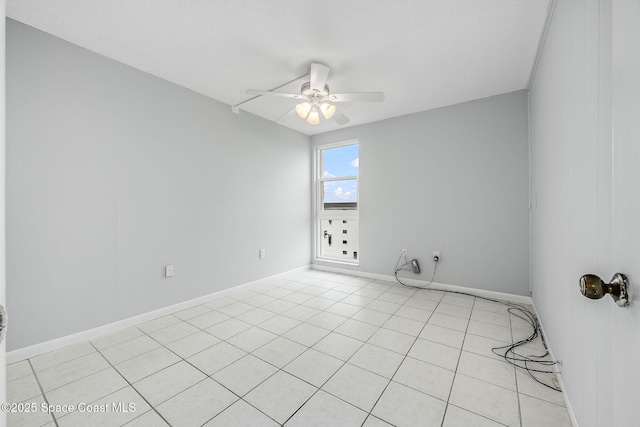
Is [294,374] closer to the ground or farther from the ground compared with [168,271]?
closer to the ground

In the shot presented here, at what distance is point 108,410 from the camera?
1.41 m

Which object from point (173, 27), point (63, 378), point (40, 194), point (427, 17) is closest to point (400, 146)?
point (427, 17)

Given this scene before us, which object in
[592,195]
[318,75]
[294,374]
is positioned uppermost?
[318,75]

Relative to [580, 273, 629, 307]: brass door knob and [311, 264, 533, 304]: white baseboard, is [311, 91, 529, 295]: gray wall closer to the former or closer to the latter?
[311, 264, 533, 304]: white baseboard

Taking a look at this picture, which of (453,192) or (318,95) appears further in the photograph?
(453,192)

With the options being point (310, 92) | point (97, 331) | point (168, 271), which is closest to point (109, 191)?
point (168, 271)

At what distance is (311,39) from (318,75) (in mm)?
278

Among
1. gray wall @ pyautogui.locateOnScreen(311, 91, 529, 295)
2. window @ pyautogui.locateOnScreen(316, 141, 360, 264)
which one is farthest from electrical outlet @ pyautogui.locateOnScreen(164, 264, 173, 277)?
gray wall @ pyautogui.locateOnScreen(311, 91, 529, 295)

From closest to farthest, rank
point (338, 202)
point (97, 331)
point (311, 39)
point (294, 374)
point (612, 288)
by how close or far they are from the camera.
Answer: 1. point (612, 288)
2. point (294, 374)
3. point (311, 39)
4. point (97, 331)
5. point (338, 202)

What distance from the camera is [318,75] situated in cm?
227

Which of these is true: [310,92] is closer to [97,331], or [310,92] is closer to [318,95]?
[318,95]

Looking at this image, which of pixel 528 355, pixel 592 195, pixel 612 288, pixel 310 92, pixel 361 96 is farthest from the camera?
pixel 310 92

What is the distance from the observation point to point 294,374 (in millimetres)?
1715

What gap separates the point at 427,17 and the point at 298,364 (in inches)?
109
